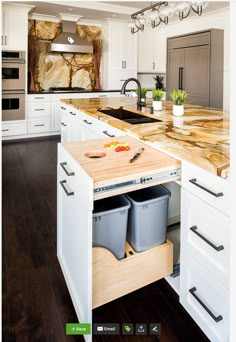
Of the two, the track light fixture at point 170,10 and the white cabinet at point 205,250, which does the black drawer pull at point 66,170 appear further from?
the track light fixture at point 170,10

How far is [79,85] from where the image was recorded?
6328mm

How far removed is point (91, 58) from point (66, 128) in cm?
316

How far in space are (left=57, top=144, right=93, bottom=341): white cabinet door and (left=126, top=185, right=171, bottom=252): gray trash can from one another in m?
0.29

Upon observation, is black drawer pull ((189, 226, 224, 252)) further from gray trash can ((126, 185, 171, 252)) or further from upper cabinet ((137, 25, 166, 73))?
upper cabinet ((137, 25, 166, 73))

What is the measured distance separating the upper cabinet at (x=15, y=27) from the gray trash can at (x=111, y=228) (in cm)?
457

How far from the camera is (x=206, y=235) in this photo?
1.24 m

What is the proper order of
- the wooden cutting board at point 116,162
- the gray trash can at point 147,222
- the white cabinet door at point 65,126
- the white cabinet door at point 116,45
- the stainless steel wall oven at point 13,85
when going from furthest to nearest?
the white cabinet door at point 116,45 → the stainless steel wall oven at point 13,85 → the white cabinet door at point 65,126 → the gray trash can at point 147,222 → the wooden cutting board at point 116,162

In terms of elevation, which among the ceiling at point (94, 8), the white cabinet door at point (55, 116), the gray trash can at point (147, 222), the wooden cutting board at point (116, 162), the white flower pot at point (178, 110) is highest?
the ceiling at point (94, 8)

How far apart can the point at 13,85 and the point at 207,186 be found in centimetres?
473

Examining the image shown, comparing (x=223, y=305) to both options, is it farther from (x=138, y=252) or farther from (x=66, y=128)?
(x=66, y=128)

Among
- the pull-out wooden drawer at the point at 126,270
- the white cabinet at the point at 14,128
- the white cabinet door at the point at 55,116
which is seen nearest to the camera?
the pull-out wooden drawer at the point at 126,270

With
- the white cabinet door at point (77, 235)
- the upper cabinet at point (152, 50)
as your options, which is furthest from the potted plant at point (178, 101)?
the upper cabinet at point (152, 50)

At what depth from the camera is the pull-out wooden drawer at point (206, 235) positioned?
1141mm

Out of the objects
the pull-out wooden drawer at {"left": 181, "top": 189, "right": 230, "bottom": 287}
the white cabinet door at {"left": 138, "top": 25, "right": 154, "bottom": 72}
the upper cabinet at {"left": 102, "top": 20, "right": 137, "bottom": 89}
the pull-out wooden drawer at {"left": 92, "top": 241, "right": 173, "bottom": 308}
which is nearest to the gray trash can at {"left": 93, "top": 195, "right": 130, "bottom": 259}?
the pull-out wooden drawer at {"left": 92, "top": 241, "right": 173, "bottom": 308}
